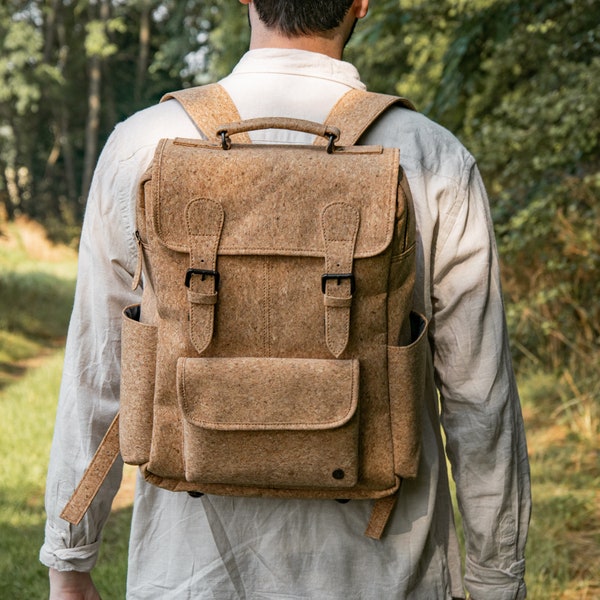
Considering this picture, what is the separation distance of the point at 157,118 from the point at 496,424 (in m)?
0.83

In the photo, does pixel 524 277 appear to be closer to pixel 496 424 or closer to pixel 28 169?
pixel 496 424

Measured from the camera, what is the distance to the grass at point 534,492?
3.82 m

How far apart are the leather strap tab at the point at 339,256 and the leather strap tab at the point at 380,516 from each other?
359 millimetres

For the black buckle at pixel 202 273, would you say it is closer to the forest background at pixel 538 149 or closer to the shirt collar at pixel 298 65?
the shirt collar at pixel 298 65

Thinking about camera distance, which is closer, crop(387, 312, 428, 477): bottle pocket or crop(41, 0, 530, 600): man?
crop(387, 312, 428, 477): bottle pocket

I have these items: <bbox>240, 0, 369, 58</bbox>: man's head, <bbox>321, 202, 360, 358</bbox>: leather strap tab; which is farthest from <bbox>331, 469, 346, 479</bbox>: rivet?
<bbox>240, 0, 369, 58</bbox>: man's head

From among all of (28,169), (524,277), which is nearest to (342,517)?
(524,277)

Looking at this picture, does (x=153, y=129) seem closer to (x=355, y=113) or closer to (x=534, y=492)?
(x=355, y=113)

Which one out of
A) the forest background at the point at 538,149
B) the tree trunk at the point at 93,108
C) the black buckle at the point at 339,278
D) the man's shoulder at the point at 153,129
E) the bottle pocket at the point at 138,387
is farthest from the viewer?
the tree trunk at the point at 93,108

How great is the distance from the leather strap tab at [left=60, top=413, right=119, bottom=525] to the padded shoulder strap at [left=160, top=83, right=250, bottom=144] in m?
0.57

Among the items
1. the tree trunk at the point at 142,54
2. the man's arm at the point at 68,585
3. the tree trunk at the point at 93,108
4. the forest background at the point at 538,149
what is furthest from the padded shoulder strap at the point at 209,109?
the tree trunk at the point at 142,54

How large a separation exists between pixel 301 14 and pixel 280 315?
56cm

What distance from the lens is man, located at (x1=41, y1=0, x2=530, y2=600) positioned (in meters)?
1.58

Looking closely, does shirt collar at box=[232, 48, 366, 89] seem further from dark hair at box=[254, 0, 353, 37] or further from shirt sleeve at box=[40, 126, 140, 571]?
shirt sleeve at box=[40, 126, 140, 571]
